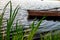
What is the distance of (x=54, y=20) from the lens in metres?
12.9

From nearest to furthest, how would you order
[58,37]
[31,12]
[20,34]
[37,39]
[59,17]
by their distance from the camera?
[20,34] → [58,37] → [37,39] → [59,17] → [31,12]

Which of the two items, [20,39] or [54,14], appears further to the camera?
[54,14]

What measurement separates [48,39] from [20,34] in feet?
0.73

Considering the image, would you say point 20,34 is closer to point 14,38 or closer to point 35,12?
point 14,38

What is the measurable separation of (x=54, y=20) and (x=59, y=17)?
1170 millimetres

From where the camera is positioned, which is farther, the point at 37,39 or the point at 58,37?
the point at 37,39

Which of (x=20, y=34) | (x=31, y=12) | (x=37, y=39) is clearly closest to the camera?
(x=20, y=34)

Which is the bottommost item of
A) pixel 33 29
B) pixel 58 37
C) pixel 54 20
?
pixel 54 20

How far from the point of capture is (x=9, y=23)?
1.14 meters

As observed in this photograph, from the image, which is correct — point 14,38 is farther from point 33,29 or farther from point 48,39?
point 48,39

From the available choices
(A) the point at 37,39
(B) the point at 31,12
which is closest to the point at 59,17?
(B) the point at 31,12

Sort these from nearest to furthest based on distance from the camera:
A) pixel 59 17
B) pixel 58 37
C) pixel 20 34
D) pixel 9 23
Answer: pixel 9 23
pixel 20 34
pixel 58 37
pixel 59 17

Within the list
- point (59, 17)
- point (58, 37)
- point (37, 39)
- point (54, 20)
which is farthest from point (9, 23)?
point (54, 20)

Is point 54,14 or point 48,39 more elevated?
point 48,39
